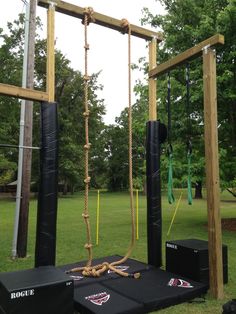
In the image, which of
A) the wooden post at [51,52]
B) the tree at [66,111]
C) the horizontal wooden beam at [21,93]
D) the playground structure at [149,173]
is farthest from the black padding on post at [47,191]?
the tree at [66,111]

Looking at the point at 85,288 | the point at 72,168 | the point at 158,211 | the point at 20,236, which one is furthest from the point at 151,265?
the point at 72,168

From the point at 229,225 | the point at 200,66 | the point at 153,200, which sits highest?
the point at 200,66

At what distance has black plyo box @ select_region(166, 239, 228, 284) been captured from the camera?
507 cm

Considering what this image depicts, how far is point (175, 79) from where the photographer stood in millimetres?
11008

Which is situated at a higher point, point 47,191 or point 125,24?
point 125,24

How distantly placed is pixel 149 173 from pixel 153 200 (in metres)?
0.44

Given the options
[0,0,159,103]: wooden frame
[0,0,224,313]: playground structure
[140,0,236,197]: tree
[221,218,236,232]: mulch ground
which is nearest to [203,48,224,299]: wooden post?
[0,0,224,313]: playground structure

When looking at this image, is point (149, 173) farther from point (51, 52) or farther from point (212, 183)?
point (51, 52)

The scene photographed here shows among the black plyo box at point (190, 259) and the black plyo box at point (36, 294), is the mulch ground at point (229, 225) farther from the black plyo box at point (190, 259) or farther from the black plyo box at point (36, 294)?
the black plyo box at point (36, 294)

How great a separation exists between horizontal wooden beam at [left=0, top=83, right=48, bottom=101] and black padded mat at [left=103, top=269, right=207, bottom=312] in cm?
261

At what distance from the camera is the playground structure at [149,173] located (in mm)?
4578

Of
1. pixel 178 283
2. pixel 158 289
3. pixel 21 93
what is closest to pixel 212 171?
pixel 178 283

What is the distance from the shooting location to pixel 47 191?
462 centimetres

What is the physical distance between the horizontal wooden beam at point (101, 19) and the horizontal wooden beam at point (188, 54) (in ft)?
2.06
